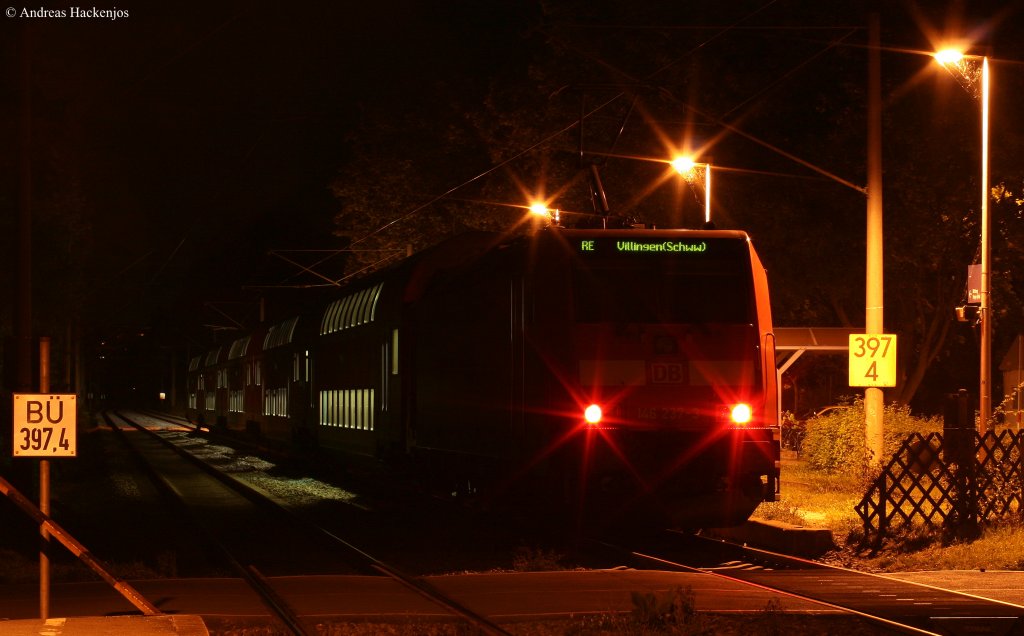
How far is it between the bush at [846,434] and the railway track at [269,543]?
937 cm

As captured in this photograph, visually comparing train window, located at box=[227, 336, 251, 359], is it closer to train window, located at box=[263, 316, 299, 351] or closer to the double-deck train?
train window, located at box=[263, 316, 299, 351]

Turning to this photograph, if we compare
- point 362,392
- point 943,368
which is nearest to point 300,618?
point 362,392

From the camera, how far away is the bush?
78.2ft

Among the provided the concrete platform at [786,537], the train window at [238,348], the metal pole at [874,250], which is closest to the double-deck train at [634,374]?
the concrete platform at [786,537]

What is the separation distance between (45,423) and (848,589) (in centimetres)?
698

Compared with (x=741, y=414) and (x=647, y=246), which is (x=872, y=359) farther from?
(x=647, y=246)

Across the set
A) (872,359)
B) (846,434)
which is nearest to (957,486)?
(872,359)

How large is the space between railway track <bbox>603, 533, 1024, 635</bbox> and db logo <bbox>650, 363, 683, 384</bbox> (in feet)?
6.23

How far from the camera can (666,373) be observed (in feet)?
50.9

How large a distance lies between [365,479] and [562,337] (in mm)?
15086

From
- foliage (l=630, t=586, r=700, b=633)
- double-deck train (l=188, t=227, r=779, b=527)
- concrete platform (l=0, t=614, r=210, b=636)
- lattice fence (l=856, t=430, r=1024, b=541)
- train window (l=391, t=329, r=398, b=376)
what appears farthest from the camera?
train window (l=391, t=329, r=398, b=376)

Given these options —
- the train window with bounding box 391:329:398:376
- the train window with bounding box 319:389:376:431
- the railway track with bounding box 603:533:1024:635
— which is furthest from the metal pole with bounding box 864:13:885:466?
the train window with bounding box 319:389:376:431

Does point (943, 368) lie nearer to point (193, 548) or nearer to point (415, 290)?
point (415, 290)

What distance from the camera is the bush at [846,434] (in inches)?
939
